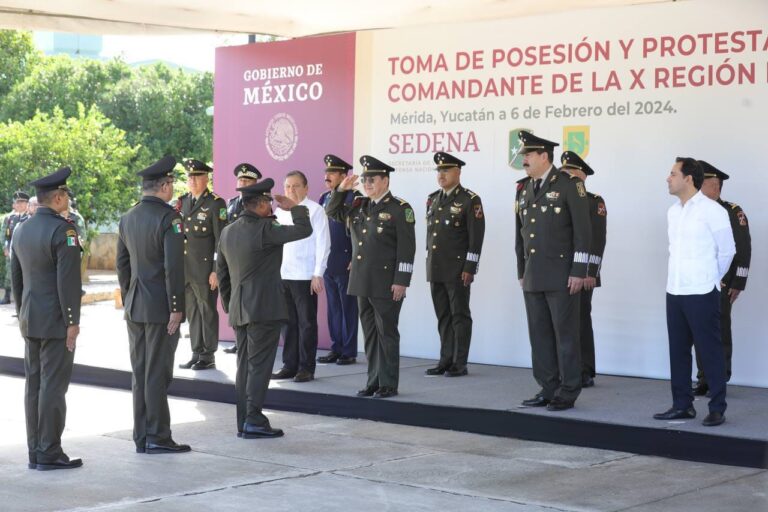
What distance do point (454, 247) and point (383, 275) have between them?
116 cm

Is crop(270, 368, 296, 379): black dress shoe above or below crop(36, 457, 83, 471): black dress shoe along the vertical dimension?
above

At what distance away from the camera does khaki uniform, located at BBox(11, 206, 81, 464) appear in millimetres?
6426

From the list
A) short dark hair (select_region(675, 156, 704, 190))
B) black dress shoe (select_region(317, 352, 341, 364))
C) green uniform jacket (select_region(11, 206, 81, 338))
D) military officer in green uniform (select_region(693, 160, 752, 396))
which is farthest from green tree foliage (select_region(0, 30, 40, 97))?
short dark hair (select_region(675, 156, 704, 190))

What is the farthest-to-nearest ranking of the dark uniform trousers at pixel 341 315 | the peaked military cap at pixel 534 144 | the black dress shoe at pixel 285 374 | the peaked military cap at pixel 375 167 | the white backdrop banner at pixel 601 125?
the dark uniform trousers at pixel 341 315, the black dress shoe at pixel 285 374, the white backdrop banner at pixel 601 125, the peaked military cap at pixel 375 167, the peaked military cap at pixel 534 144

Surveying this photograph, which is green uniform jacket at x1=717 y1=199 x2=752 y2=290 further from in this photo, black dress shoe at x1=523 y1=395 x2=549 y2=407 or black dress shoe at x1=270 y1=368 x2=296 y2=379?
black dress shoe at x1=270 y1=368 x2=296 y2=379

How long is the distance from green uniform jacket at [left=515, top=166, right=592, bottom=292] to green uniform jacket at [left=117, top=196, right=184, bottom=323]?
2.44 meters

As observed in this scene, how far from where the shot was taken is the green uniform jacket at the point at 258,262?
7.38m

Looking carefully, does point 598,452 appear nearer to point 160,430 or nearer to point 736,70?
point 160,430

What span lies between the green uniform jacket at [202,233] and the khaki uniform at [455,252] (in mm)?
1799

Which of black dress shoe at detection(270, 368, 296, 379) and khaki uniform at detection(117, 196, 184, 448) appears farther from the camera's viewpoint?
black dress shoe at detection(270, 368, 296, 379)

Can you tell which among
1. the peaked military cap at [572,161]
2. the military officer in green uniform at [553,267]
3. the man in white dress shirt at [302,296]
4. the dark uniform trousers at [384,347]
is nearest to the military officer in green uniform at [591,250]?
the peaked military cap at [572,161]

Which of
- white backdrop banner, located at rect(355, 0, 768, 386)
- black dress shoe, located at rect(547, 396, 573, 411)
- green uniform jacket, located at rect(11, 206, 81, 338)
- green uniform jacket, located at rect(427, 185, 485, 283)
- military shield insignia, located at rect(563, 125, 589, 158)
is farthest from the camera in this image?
military shield insignia, located at rect(563, 125, 589, 158)

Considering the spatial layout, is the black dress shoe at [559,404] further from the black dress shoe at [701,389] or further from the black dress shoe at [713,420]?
the black dress shoe at [701,389]

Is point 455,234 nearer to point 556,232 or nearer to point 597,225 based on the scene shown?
point 597,225
